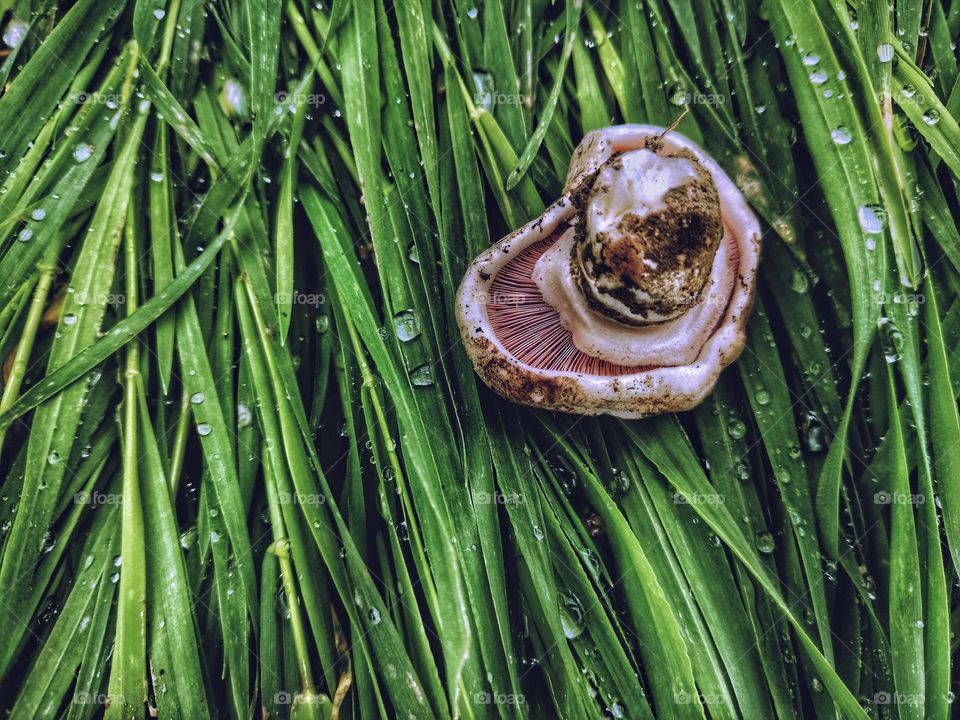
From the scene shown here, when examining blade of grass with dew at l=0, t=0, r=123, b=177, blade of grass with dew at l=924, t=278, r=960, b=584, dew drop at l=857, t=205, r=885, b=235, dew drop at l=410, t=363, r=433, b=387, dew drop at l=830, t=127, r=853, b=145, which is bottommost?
blade of grass with dew at l=924, t=278, r=960, b=584

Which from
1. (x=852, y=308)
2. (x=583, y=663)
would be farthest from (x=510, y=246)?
(x=583, y=663)

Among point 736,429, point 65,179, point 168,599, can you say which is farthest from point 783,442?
point 65,179

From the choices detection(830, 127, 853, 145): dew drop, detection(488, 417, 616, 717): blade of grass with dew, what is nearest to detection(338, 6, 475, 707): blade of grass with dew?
detection(488, 417, 616, 717): blade of grass with dew

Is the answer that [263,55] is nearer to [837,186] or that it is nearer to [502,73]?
[502,73]

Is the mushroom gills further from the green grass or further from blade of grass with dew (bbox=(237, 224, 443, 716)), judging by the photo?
blade of grass with dew (bbox=(237, 224, 443, 716))

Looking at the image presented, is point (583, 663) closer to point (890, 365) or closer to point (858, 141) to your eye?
point (890, 365)
